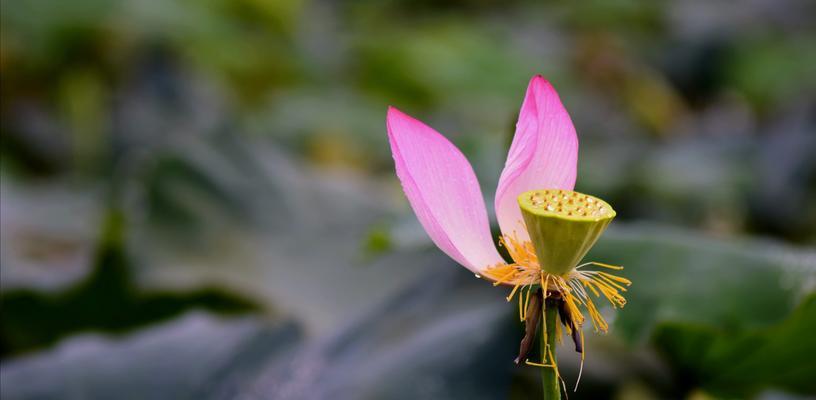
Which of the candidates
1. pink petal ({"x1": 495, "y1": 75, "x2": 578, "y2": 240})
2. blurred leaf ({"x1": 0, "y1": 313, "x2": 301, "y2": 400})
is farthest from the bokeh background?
pink petal ({"x1": 495, "y1": 75, "x2": 578, "y2": 240})

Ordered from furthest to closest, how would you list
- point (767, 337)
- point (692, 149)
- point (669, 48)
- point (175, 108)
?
point (669, 48), point (175, 108), point (692, 149), point (767, 337)

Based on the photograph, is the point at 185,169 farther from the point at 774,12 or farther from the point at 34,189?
the point at 774,12

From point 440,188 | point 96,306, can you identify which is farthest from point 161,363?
point 440,188

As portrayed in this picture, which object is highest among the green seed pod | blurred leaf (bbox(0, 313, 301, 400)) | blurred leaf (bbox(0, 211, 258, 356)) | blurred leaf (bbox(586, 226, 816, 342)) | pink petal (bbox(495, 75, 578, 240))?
blurred leaf (bbox(0, 211, 258, 356))

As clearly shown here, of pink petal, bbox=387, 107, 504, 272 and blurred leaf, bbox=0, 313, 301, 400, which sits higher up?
blurred leaf, bbox=0, 313, 301, 400

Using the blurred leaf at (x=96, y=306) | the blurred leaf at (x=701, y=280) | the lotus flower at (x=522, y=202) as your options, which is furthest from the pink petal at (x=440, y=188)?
the blurred leaf at (x=96, y=306)

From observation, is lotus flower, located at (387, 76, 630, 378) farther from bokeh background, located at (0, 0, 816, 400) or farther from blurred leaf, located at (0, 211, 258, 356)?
blurred leaf, located at (0, 211, 258, 356)

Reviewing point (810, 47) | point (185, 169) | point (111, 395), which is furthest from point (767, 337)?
point (810, 47)
